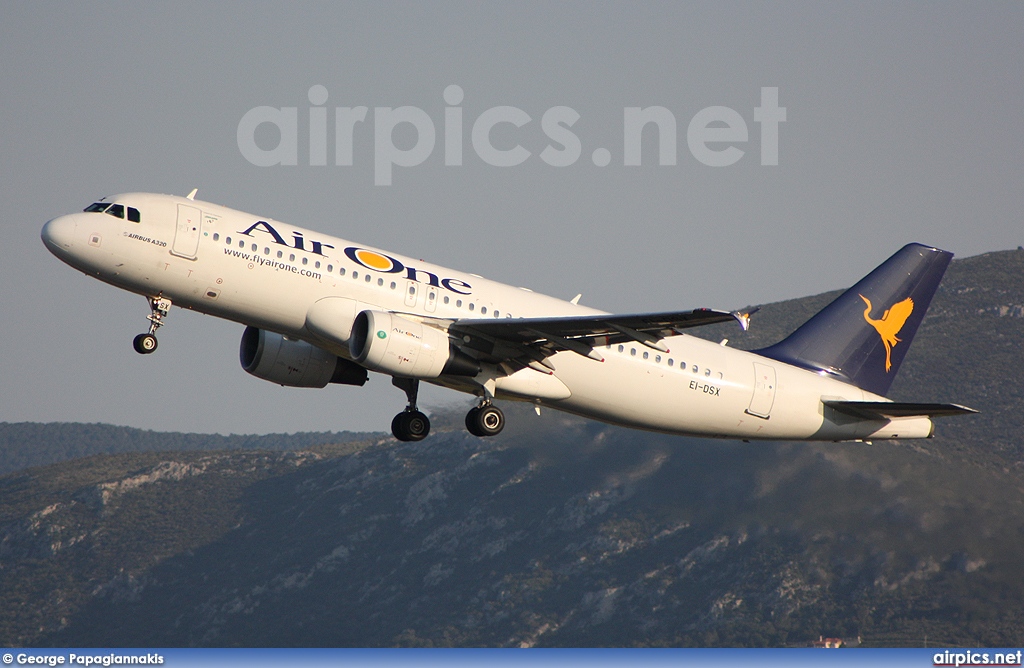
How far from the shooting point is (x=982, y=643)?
111 meters

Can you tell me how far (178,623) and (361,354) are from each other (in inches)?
5775

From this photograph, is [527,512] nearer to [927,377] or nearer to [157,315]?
[927,377]

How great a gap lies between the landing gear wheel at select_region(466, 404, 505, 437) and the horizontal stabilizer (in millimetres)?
11638

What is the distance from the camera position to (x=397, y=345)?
37281 millimetres

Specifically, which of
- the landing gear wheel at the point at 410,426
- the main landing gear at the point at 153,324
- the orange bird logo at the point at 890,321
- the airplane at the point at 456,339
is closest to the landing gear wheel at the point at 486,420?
the airplane at the point at 456,339

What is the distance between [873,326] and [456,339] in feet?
57.6

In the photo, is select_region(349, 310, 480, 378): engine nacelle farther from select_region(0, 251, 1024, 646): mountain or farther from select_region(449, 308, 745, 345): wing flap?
select_region(0, 251, 1024, 646): mountain

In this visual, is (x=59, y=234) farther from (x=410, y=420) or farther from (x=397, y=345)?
(x=410, y=420)

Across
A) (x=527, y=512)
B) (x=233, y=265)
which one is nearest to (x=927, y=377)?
(x=527, y=512)

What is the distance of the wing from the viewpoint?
35.7m


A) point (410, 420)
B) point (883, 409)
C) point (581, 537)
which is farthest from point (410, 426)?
point (581, 537)

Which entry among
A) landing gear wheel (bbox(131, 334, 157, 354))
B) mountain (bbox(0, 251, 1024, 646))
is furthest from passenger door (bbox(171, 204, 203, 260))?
mountain (bbox(0, 251, 1024, 646))

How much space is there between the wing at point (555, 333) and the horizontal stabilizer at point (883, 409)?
716 centimetres

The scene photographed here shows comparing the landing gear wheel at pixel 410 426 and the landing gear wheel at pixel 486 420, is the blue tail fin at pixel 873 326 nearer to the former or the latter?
the landing gear wheel at pixel 486 420
